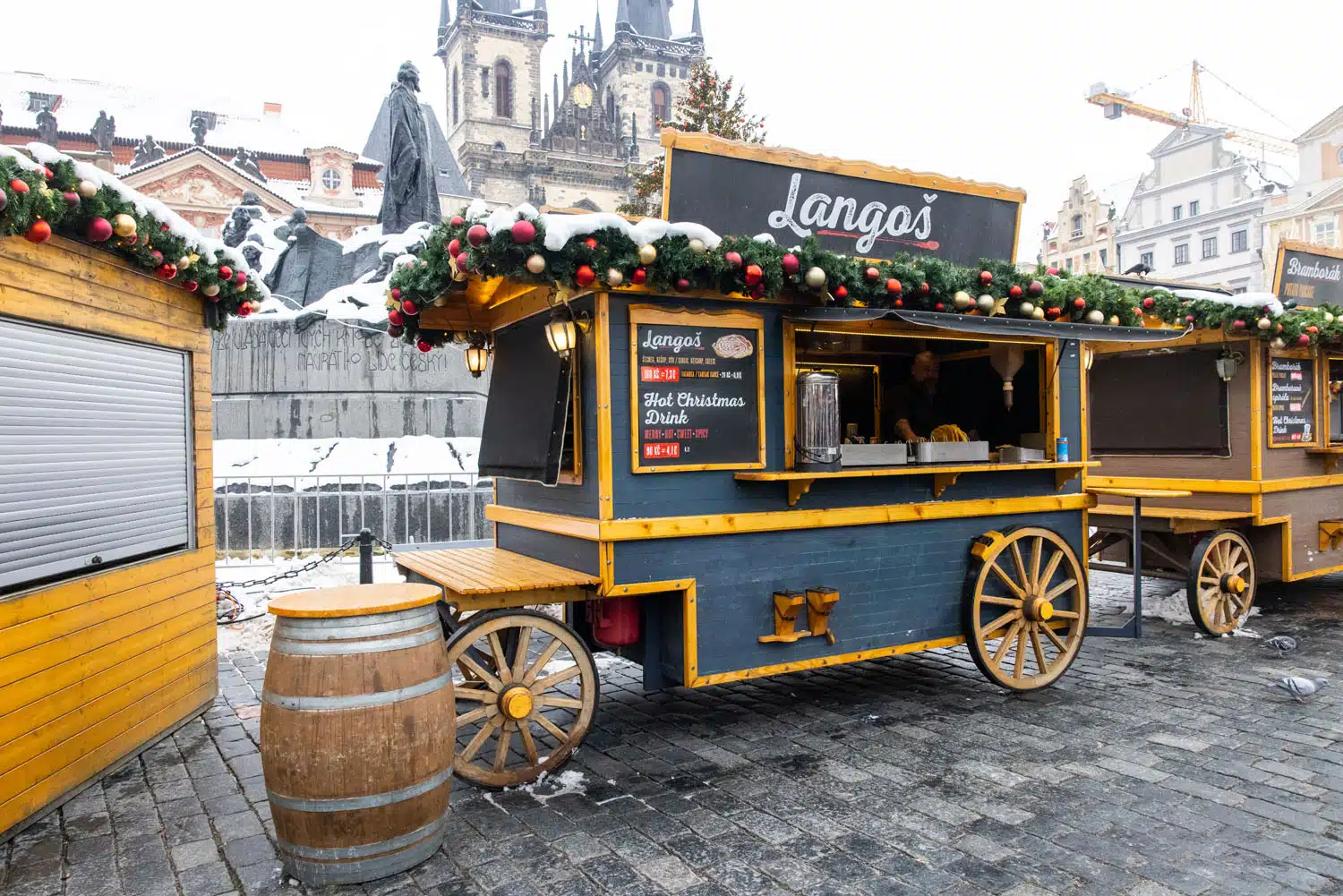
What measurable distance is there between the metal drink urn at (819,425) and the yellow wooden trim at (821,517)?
0.32 metres

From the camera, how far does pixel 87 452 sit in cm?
507

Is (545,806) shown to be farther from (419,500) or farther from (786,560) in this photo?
(419,500)

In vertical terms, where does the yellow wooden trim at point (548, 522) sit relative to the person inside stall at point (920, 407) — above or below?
below

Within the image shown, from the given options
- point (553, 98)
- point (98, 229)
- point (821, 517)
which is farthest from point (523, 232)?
point (553, 98)

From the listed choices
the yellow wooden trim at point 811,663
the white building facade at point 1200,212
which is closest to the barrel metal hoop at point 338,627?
the yellow wooden trim at point 811,663

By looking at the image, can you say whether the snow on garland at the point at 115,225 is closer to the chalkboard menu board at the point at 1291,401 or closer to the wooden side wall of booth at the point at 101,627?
the wooden side wall of booth at the point at 101,627

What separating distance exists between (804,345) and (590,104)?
8812cm

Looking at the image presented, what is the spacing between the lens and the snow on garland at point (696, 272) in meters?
4.72

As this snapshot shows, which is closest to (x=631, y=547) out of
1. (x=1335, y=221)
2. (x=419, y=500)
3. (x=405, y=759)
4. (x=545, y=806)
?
(x=545, y=806)

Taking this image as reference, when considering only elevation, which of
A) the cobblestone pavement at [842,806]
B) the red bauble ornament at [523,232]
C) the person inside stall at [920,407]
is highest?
the red bauble ornament at [523,232]

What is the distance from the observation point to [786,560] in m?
5.63

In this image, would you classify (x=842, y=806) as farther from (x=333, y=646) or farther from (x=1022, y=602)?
(x=1022, y=602)

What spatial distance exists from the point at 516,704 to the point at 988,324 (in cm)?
377

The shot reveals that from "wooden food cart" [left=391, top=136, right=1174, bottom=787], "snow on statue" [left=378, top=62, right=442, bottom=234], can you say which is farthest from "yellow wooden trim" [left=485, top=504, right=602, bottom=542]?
"snow on statue" [left=378, top=62, right=442, bottom=234]
